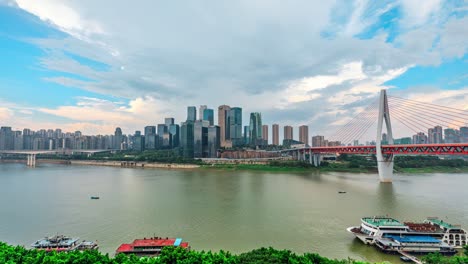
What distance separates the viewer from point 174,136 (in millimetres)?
86312

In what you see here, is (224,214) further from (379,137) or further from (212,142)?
(212,142)

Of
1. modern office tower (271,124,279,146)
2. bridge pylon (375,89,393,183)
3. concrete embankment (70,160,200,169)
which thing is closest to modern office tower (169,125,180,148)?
concrete embankment (70,160,200,169)

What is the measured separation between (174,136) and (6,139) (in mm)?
46694

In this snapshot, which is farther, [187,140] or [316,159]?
[187,140]

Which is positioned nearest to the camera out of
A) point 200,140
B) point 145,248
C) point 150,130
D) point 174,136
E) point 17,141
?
point 145,248

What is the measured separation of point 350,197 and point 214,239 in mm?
12125

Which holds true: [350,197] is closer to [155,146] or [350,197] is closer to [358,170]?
[358,170]

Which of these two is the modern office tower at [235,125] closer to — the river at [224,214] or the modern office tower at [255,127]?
the modern office tower at [255,127]

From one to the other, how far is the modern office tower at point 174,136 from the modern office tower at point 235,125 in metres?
17.1

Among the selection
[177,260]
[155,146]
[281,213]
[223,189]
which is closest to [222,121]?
[155,146]

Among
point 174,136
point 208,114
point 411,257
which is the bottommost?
point 411,257

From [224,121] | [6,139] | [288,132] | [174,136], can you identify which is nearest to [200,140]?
[224,121]

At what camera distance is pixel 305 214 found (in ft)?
46.4

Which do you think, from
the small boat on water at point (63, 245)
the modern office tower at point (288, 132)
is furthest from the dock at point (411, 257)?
the modern office tower at point (288, 132)
